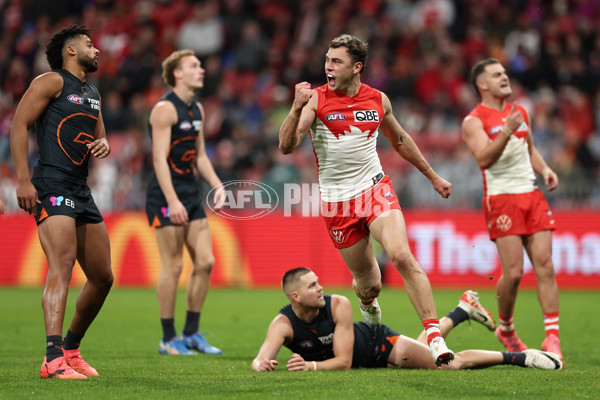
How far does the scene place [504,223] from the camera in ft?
26.3

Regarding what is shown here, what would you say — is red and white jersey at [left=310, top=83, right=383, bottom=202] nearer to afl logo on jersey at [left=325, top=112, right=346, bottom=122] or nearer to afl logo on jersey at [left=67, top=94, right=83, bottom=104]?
afl logo on jersey at [left=325, top=112, right=346, bottom=122]

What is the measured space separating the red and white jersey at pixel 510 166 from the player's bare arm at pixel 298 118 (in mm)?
2275

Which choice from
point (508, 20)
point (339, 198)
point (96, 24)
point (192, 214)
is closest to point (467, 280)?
point (508, 20)

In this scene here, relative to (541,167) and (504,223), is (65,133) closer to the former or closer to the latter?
(504,223)

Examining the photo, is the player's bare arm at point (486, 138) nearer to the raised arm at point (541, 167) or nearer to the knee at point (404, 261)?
the raised arm at point (541, 167)

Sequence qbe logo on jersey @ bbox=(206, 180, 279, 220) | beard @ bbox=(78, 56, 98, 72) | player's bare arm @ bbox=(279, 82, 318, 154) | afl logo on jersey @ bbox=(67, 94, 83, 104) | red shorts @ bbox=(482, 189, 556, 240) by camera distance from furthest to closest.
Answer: qbe logo on jersey @ bbox=(206, 180, 279, 220) < red shorts @ bbox=(482, 189, 556, 240) < beard @ bbox=(78, 56, 98, 72) < afl logo on jersey @ bbox=(67, 94, 83, 104) < player's bare arm @ bbox=(279, 82, 318, 154)

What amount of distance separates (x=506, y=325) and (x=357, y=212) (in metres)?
2.29

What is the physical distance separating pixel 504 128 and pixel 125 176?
11567 mm

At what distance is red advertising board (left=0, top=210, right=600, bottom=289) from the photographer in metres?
15.8

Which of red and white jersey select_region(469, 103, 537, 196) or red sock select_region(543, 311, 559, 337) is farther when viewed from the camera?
red and white jersey select_region(469, 103, 537, 196)

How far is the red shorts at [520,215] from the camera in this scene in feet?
26.1

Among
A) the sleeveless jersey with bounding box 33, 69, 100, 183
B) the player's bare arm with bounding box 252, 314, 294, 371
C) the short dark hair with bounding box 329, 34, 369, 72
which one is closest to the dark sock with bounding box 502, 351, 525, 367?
the player's bare arm with bounding box 252, 314, 294, 371

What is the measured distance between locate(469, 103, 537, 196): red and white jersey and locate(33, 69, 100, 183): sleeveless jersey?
3996mm

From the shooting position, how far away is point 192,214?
8852 millimetres
